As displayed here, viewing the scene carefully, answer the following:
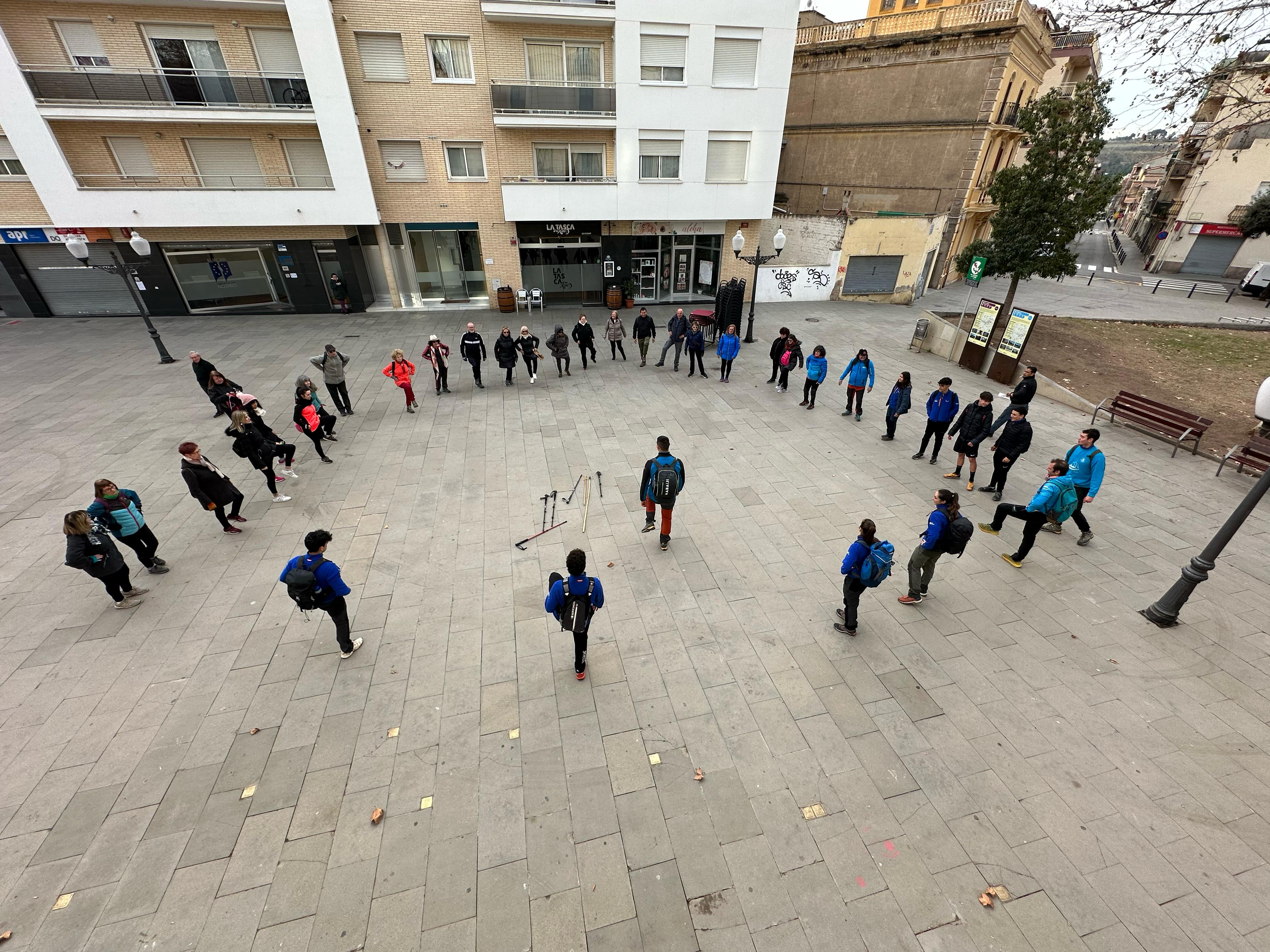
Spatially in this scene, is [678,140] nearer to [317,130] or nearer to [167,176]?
[317,130]

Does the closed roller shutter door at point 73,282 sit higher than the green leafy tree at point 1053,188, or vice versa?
the green leafy tree at point 1053,188

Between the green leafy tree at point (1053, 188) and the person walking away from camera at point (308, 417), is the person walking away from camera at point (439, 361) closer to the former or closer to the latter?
the person walking away from camera at point (308, 417)

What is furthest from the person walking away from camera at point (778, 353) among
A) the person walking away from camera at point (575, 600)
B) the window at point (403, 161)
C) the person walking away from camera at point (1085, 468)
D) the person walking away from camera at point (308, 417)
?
the window at point (403, 161)

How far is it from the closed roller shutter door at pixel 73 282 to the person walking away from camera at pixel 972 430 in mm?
27257

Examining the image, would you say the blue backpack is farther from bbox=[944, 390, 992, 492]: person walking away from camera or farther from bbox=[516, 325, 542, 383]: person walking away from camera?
bbox=[516, 325, 542, 383]: person walking away from camera

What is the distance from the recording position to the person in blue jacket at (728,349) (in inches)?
542

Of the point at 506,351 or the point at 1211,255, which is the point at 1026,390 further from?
the point at 1211,255

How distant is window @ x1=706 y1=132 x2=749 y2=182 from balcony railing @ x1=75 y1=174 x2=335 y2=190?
13.9m

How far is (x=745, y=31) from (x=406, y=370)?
1713cm

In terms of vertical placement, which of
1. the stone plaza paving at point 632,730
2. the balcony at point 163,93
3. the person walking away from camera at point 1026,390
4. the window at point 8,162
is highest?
the balcony at point 163,93

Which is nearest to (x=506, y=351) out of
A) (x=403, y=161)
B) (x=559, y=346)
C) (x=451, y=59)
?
(x=559, y=346)

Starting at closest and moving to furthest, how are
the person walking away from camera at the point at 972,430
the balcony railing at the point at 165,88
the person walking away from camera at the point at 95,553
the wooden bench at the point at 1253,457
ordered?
the person walking away from camera at the point at 95,553, the person walking away from camera at the point at 972,430, the wooden bench at the point at 1253,457, the balcony railing at the point at 165,88

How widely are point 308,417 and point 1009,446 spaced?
12450mm

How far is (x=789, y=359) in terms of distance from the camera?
43.1 ft
